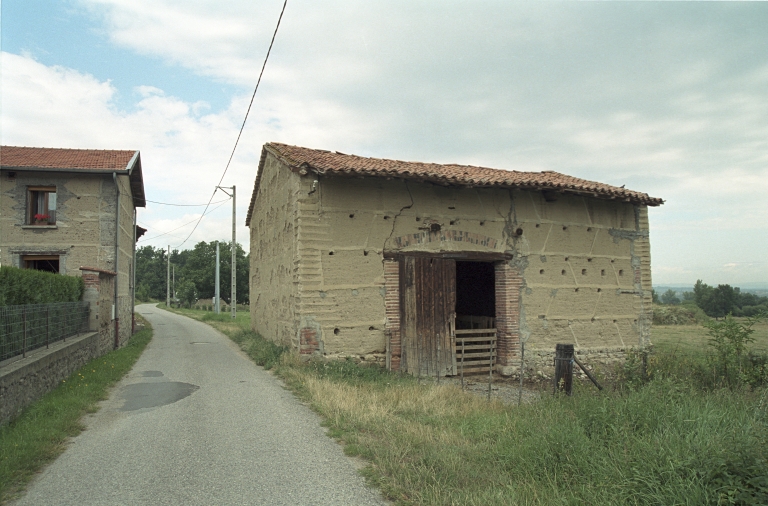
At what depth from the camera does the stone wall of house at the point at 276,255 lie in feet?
37.8

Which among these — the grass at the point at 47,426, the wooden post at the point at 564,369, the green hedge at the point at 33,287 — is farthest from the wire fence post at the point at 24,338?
the wooden post at the point at 564,369

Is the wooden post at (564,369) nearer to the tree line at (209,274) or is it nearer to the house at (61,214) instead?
the house at (61,214)

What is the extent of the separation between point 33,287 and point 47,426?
16.0 feet

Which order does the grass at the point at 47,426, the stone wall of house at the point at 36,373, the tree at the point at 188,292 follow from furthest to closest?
the tree at the point at 188,292
the stone wall of house at the point at 36,373
the grass at the point at 47,426

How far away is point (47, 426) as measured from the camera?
6.30 metres

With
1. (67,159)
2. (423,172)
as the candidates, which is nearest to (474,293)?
(423,172)

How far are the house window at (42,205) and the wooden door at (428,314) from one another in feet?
41.8

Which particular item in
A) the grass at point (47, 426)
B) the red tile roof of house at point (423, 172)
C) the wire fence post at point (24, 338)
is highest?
the red tile roof of house at point (423, 172)

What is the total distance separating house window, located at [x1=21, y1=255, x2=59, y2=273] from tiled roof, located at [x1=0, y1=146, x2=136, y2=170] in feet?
9.57

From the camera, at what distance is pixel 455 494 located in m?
4.08

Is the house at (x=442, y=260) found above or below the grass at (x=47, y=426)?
above

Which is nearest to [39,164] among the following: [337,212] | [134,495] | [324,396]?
[337,212]

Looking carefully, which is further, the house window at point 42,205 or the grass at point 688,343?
the house window at point 42,205

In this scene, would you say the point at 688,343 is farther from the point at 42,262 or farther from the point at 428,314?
the point at 42,262
